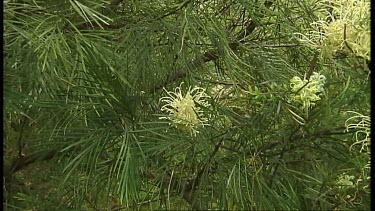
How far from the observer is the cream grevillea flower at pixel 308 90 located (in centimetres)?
47

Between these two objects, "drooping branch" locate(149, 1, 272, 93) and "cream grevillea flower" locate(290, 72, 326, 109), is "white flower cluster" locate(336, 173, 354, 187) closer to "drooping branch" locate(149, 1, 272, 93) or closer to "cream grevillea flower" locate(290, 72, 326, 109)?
"cream grevillea flower" locate(290, 72, 326, 109)

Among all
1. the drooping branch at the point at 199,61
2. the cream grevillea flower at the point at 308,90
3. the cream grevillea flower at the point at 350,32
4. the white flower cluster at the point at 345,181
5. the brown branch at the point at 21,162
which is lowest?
the white flower cluster at the point at 345,181

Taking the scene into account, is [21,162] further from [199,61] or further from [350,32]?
[350,32]

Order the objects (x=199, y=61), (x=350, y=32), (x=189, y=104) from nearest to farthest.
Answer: (x=350, y=32), (x=189, y=104), (x=199, y=61)

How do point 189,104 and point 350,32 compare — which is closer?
point 350,32

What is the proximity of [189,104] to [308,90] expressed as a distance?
13 cm

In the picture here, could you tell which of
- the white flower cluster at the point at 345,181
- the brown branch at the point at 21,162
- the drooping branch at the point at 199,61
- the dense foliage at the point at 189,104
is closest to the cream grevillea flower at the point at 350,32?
the dense foliage at the point at 189,104

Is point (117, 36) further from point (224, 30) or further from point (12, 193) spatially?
point (12, 193)

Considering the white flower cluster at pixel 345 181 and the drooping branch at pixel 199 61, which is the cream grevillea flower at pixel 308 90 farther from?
the drooping branch at pixel 199 61

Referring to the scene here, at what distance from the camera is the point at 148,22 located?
71cm

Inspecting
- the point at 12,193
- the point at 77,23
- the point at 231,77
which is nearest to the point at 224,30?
the point at 231,77

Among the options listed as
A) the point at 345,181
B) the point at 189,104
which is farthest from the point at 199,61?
the point at 345,181

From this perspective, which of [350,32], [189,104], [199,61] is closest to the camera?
[350,32]

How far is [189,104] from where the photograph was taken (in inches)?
22.4
